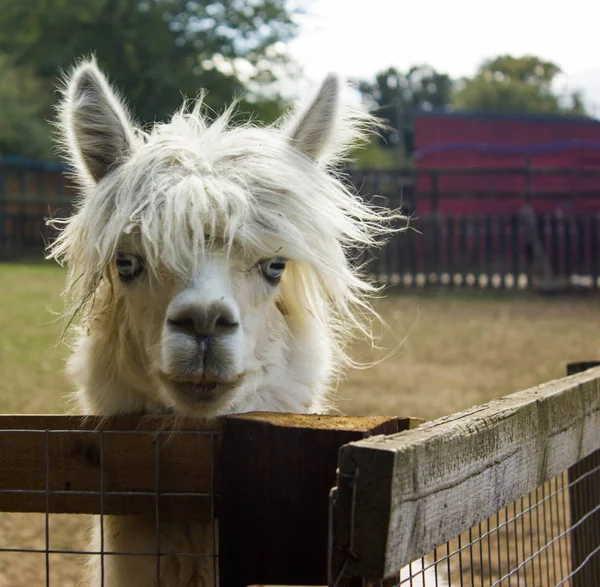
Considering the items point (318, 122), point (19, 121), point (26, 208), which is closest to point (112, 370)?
point (318, 122)

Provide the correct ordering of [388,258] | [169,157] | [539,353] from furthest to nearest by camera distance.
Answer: [388,258], [539,353], [169,157]

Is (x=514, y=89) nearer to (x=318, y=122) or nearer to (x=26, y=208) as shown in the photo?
(x=26, y=208)

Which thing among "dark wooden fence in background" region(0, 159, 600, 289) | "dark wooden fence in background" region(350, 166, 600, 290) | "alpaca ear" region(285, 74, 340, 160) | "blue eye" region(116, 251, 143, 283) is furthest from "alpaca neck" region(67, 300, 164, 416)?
"dark wooden fence in background" region(350, 166, 600, 290)

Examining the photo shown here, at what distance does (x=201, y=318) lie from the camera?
2221mm

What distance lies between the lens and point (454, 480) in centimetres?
155

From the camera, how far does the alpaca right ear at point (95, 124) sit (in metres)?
2.94

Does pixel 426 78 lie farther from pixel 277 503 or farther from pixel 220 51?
pixel 277 503

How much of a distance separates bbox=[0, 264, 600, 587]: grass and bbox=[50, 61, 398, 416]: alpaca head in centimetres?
154

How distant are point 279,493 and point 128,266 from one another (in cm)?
122

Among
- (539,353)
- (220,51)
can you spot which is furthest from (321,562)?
(220,51)

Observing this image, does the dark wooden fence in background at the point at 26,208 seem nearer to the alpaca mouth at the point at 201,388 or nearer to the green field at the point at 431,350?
the green field at the point at 431,350

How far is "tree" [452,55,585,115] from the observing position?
66.8 m

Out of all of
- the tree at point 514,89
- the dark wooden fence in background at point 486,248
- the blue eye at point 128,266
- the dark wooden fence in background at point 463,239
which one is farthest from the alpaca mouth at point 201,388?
the tree at point 514,89

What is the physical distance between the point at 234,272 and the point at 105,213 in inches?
19.9
